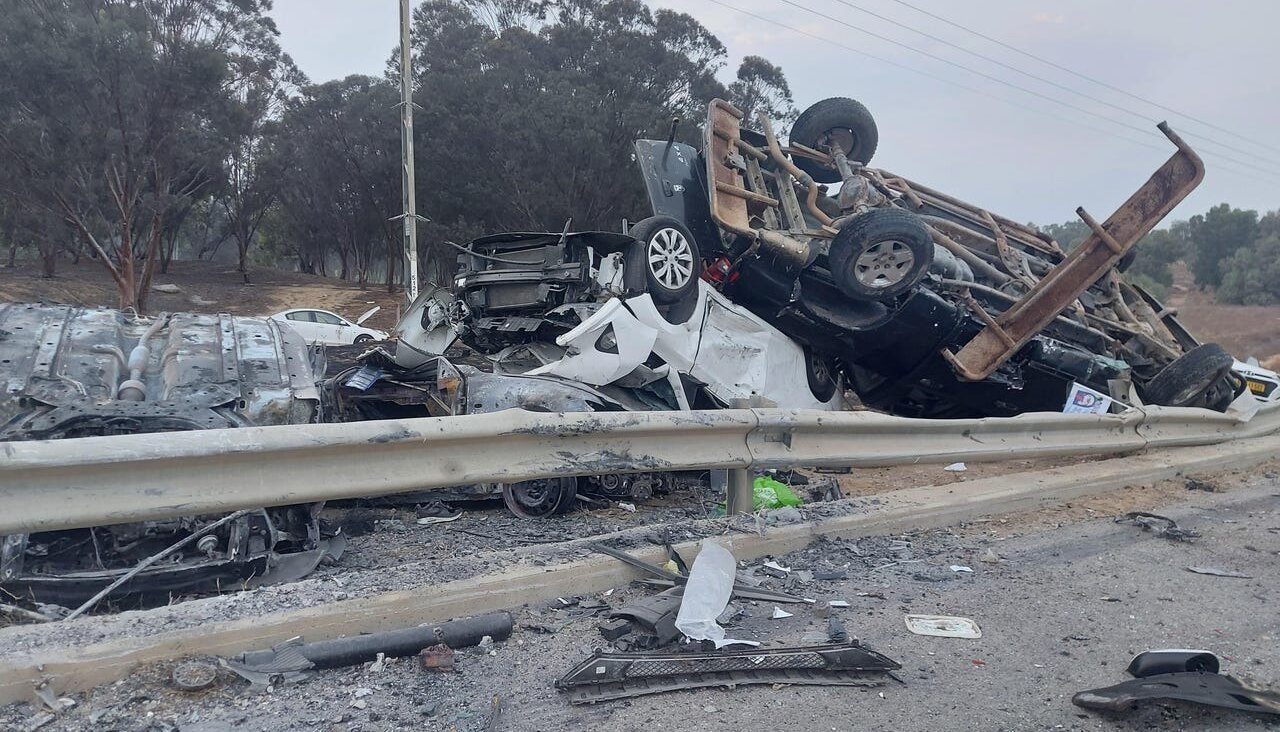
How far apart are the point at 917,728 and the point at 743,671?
472mm

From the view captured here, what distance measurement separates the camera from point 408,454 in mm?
2887

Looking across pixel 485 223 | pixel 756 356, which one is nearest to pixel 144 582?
pixel 756 356

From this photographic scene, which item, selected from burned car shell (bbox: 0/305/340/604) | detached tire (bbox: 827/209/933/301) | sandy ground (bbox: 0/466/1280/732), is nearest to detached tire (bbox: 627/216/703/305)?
detached tire (bbox: 827/209/933/301)

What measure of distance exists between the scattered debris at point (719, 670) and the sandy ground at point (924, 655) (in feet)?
0.13

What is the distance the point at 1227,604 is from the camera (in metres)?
3.11

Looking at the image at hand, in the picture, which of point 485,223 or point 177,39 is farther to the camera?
point 485,223

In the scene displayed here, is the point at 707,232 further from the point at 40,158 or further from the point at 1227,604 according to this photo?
the point at 40,158

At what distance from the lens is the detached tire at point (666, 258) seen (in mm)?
6453

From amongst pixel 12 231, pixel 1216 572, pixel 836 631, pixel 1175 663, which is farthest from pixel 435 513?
pixel 12 231

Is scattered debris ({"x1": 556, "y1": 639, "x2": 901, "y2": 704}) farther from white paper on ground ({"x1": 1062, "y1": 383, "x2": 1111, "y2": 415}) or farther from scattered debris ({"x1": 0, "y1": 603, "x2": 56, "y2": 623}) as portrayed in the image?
white paper on ground ({"x1": 1062, "y1": 383, "x2": 1111, "y2": 415})

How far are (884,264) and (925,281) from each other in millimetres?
596

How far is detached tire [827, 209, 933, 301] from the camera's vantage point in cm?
654

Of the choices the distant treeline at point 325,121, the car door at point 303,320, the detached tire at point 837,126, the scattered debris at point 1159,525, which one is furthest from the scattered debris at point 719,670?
the distant treeline at point 325,121

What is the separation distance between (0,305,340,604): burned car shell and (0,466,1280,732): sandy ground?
1.17m
